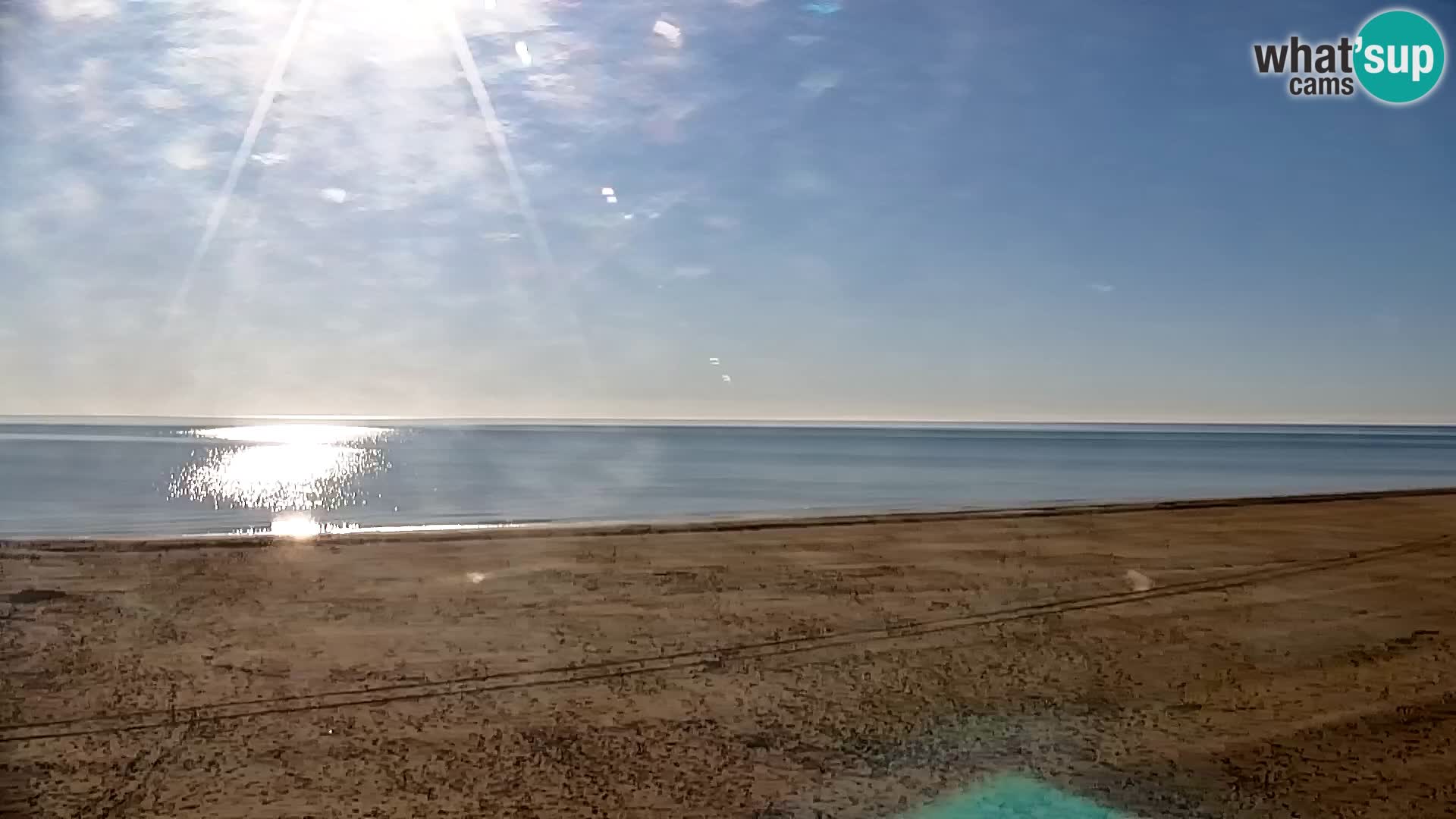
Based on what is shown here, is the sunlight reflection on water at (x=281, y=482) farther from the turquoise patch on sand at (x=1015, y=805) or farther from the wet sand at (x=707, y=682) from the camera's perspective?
the turquoise patch on sand at (x=1015, y=805)

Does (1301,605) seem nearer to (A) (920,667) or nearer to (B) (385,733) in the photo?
(A) (920,667)

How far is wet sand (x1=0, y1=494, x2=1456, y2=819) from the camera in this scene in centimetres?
666

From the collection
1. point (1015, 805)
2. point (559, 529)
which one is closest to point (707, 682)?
point (1015, 805)

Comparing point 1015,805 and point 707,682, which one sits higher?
point 1015,805

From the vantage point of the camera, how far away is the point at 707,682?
30.3 feet

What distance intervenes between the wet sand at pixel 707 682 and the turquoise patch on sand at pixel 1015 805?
0.23 metres

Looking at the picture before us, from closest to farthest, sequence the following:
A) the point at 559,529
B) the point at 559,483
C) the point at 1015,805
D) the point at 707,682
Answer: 1. the point at 1015,805
2. the point at 707,682
3. the point at 559,529
4. the point at 559,483

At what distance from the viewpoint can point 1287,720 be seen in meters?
8.18

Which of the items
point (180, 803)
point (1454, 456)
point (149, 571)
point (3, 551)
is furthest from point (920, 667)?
point (1454, 456)

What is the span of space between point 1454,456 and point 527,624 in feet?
341

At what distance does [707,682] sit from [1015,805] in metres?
3.45

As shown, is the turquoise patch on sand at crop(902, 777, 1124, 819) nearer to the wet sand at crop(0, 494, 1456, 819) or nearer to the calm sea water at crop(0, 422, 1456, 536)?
the wet sand at crop(0, 494, 1456, 819)

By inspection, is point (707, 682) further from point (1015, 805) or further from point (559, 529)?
point (559, 529)

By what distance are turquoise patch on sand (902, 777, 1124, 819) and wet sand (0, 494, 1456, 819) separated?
227 mm
